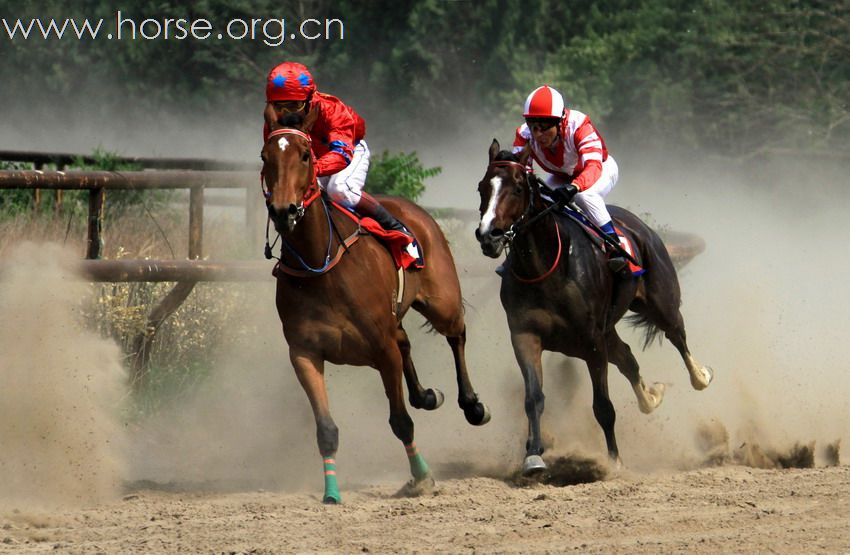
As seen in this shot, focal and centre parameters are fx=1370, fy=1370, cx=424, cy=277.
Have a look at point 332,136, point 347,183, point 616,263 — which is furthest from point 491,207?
point 616,263

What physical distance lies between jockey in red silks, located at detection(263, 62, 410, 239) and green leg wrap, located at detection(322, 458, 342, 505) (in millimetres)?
1505

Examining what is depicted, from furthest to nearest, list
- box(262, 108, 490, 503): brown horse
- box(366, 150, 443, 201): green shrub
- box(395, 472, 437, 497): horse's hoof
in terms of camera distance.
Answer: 1. box(366, 150, 443, 201): green shrub
2. box(395, 472, 437, 497): horse's hoof
3. box(262, 108, 490, 503): brown horse

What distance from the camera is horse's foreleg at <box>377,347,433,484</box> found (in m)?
7.26

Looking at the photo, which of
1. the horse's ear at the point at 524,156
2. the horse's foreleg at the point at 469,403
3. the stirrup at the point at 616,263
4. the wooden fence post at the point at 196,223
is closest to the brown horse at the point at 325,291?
the horse's foreleg at the point at 469,403

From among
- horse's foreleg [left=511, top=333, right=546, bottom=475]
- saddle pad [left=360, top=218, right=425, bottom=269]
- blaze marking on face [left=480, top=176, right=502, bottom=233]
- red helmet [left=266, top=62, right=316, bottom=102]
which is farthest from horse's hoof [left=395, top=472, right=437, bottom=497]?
red helmet [left=266, top=62, right=316, bottom=102]

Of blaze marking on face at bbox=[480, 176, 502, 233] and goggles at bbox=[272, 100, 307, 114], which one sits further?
blaze marking on face at bbox=[480, 176, 502, 233]

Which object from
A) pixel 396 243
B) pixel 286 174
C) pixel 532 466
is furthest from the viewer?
pixel 396 243

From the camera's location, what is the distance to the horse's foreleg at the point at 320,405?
6965mm

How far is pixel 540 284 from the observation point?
8.11 meters

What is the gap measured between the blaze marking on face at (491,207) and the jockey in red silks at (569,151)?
403 mm

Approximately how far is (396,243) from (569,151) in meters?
1.42

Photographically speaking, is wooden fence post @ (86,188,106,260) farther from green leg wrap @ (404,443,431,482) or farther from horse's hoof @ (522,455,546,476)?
horse's hoof @ (522,455,546,476)

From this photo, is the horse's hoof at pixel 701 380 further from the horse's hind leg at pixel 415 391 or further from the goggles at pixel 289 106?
the goggles at pixel 289 106

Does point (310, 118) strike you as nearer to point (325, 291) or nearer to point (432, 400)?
point (325, 291)
